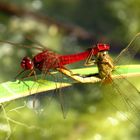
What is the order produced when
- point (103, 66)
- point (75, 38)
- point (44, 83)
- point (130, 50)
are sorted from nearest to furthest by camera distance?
point (44, 83) < point (103, 66) < point (130, 50) < point (75, 38)

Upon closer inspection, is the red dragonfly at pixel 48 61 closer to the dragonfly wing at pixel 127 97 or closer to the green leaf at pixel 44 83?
the green leaf at pixel 44 83

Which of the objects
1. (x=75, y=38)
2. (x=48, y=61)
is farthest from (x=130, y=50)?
(x=75, y=38)

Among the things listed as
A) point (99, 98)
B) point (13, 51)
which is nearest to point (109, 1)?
point (13, 51)

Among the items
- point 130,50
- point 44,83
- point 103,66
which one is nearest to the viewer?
point 44,83

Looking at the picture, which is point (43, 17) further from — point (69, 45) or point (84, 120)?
point (84, 120)

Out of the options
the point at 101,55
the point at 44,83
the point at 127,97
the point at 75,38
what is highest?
the point at 101,55

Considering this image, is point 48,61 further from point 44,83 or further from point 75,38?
point 75,38

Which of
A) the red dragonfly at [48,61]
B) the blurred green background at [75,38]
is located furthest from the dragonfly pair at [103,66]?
the blurred green background at [75,38]

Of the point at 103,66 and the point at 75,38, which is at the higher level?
the point at 103,66
